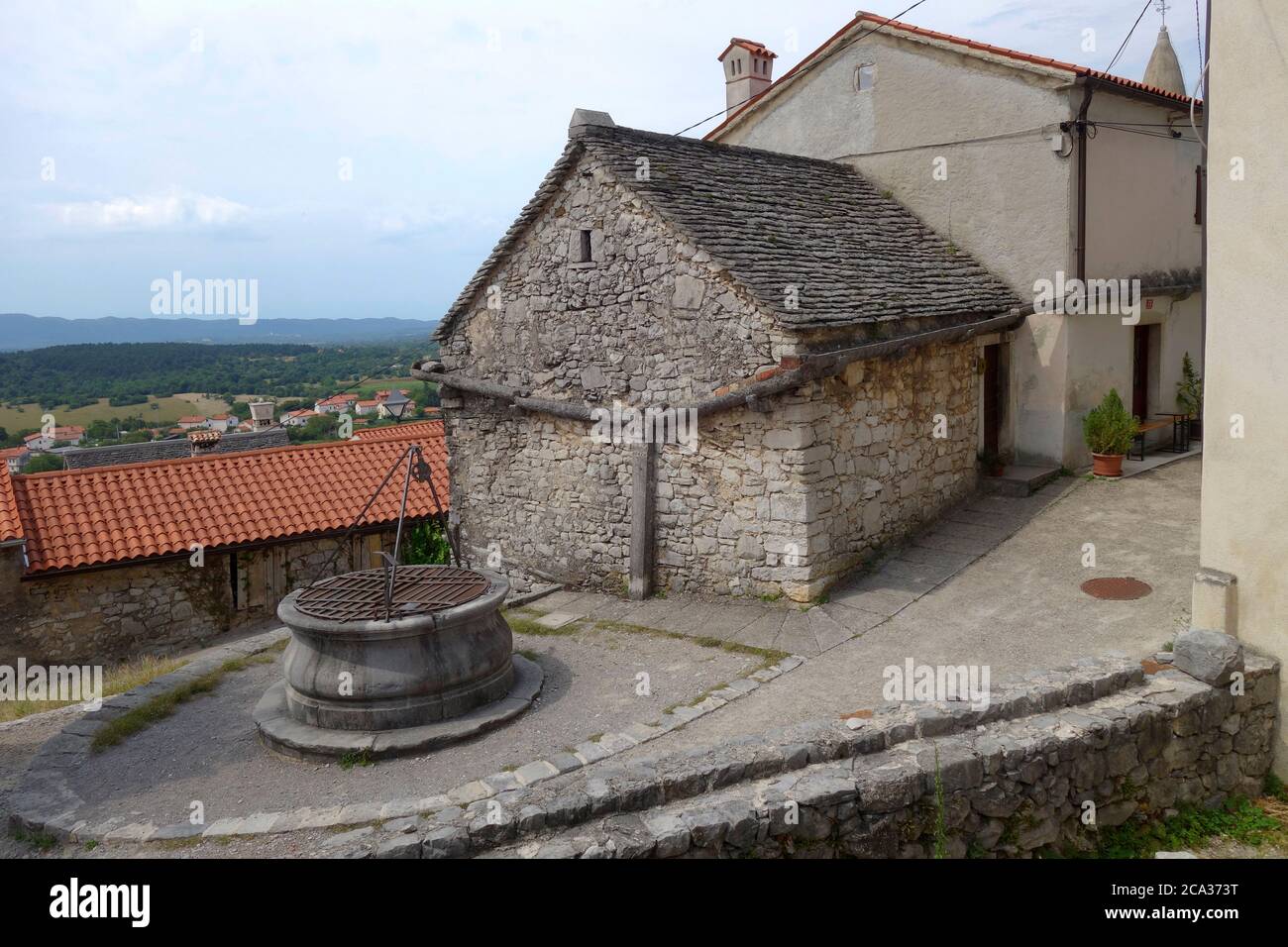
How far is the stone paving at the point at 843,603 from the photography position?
31.0 feet

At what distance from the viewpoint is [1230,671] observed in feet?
23.0

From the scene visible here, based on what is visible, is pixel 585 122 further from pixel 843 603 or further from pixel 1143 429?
pixel 1143 429

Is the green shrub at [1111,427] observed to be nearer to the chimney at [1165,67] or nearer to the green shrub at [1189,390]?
the green shrub at [1189,390]

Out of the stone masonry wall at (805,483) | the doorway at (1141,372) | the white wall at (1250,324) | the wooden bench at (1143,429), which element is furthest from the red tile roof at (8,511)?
the doorway at (1141,372)

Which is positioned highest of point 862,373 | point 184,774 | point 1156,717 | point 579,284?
point 579,284

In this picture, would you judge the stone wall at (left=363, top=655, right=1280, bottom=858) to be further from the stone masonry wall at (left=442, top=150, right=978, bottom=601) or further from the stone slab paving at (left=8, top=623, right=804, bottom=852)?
the stone masonry wall at (left=442, top=150, right=978, bottom=601)

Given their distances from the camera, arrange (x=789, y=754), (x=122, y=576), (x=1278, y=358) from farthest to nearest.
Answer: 1. (x=122, y=576)
2. (x=1278, y=358)
3. (x=789, y=754)

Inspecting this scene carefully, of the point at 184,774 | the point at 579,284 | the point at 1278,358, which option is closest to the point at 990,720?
the point at 1278,358

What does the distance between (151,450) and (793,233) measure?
20.4 metres

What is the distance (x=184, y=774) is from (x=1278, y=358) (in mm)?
8829

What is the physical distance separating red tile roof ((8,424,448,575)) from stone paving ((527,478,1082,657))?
6189mm

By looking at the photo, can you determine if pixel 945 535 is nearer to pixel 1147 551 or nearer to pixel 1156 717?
pixel 1147 551

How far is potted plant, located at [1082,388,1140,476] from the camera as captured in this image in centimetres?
1259

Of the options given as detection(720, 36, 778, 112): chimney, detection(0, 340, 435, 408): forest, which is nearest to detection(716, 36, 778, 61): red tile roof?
detection(720, 36, 778, 112): chimney
